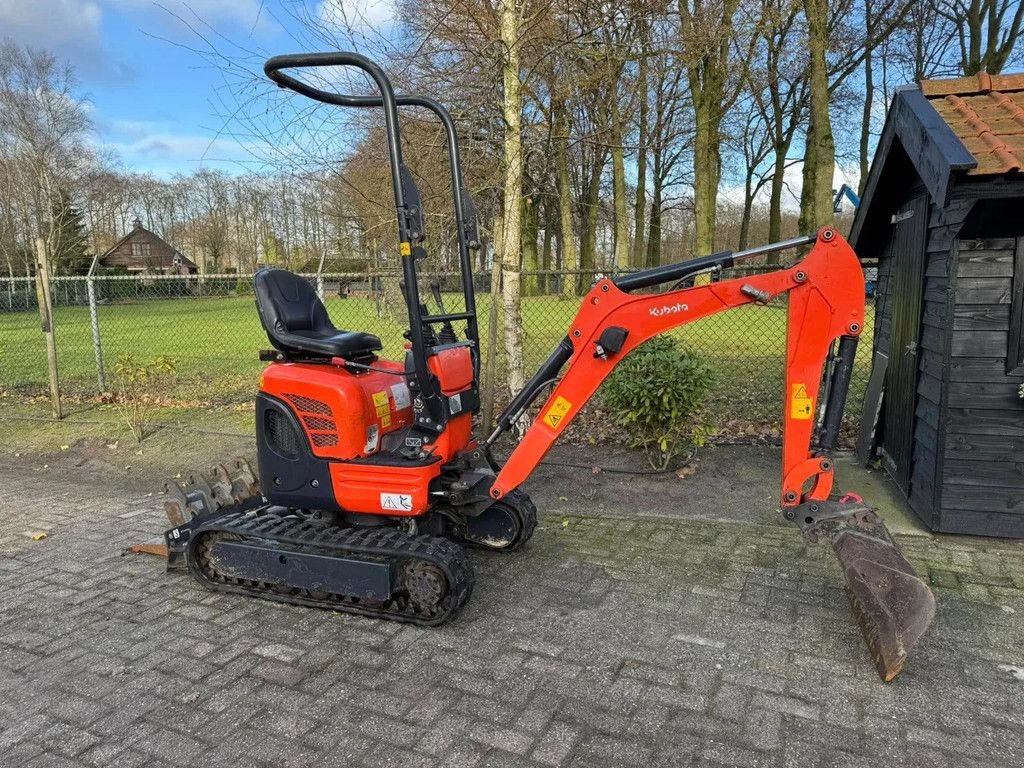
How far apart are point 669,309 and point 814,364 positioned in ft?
2.44

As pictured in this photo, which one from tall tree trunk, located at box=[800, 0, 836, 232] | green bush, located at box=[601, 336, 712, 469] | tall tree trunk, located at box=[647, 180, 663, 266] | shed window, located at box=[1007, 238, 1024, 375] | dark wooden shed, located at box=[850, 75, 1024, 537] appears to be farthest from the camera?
tall tree trunk, located at box=[647, 180, 663, 266]

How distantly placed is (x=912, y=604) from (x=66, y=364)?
13781 mm

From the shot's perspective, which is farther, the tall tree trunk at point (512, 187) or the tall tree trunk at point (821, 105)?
the tall tree trunk at point (821, 105)

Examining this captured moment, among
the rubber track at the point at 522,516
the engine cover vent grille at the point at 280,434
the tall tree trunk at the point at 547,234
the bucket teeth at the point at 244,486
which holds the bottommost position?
the rubber track at the point at 522,516

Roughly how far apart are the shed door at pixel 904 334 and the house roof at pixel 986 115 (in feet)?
2.13

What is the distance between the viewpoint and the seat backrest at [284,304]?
4.14 metres

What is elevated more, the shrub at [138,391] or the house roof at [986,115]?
the house roof at [986,115]

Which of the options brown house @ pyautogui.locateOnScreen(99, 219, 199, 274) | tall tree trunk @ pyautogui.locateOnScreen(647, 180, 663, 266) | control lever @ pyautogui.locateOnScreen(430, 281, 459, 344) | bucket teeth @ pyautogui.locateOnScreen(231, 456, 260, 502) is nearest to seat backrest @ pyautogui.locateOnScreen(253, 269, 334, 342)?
control lever @ pyautogui.locateOnScreen(430, 281, 459, 344)

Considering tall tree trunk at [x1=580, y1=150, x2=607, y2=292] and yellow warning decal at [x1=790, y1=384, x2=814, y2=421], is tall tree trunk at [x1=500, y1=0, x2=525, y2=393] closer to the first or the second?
yellow warning decal at [x1=790, y1=384, x2=814, y2=421]

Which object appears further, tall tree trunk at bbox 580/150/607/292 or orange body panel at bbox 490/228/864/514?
tall tree trunk at bbox 580/150/607/292

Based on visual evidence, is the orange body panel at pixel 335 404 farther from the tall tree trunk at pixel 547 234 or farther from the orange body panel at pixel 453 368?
the tall tree trunk at pixel 547 234

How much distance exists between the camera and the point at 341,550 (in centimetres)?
393

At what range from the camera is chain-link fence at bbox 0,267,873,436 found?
7.93 metres

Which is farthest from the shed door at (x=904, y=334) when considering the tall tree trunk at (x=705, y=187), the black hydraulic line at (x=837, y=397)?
the tall tree trunk at (x=705, y=187)
